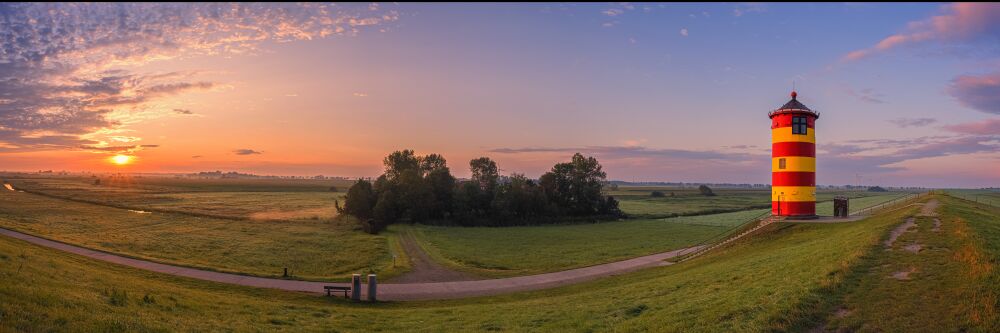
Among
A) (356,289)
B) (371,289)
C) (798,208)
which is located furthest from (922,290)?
(798,208)

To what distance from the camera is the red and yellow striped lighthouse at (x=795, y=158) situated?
34625 mm

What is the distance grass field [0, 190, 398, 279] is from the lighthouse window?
1208 inches

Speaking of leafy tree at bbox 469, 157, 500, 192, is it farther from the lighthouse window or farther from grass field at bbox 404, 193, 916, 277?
the lighthouse window

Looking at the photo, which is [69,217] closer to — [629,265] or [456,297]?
[456,297]

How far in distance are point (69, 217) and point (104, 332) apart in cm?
7426

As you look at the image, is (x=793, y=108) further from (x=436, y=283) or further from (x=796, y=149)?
(x=436, y=283)

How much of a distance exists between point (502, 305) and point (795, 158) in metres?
26.9

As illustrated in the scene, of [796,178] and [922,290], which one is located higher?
[796,178]

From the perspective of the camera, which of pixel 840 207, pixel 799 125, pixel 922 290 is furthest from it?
pixel 840 207

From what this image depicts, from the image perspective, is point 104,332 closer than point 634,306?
Yes

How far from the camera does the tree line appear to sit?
3066 inches

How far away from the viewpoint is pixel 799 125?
34.6m

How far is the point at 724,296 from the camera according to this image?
14.7m

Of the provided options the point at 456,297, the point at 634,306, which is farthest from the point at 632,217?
the point at 634,306
